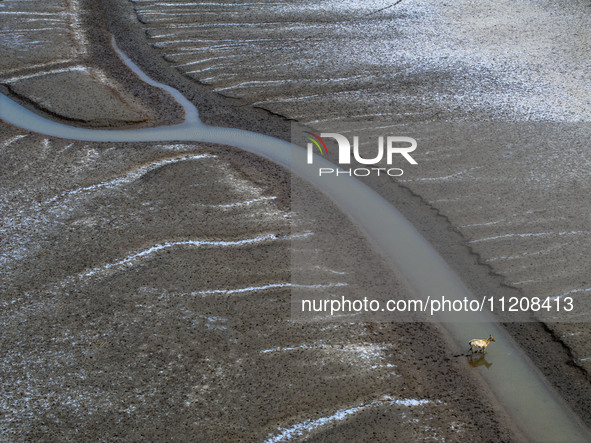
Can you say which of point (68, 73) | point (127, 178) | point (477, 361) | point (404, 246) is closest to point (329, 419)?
point (477, 361)

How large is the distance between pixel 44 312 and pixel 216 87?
4.97m

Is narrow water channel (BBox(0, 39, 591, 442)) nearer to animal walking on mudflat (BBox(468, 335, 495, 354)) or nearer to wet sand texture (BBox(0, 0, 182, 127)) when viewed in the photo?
animal walking on mudflat (BBox(468, 335, 495, 354))

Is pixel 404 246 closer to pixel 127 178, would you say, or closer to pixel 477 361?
pixel 477 361

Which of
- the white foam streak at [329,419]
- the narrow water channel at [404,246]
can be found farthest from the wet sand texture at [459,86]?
the white foam streak at [329,419]

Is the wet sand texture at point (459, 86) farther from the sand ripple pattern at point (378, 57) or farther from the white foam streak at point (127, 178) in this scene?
the white foam streak at point (127, 178)

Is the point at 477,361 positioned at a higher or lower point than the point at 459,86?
lower

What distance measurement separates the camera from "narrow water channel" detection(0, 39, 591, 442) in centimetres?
459

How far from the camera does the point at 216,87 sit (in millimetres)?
9359

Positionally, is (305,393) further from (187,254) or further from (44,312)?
(44,312)

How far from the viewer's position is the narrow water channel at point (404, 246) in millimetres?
4590

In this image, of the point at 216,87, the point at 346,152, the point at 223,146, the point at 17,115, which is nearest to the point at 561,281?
the point at 346,152

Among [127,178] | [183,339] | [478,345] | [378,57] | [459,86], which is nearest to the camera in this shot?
[478,345]

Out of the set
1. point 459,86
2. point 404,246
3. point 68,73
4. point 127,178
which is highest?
point 68,73

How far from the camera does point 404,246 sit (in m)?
6.20
